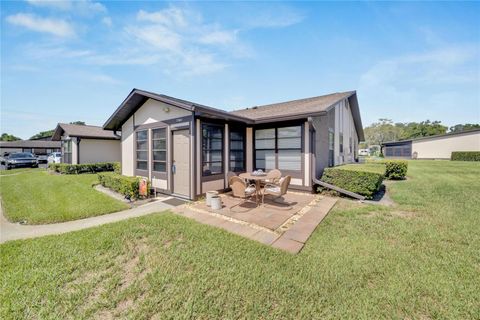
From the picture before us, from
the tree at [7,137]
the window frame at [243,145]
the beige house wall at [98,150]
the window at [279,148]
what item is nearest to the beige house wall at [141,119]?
the window frame at [243,145]

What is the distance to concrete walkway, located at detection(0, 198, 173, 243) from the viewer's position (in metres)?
4.43

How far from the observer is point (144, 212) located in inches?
233

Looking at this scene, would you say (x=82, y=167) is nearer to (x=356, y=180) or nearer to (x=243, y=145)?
(x=243, y=145)

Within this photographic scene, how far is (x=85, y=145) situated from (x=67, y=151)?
236cm

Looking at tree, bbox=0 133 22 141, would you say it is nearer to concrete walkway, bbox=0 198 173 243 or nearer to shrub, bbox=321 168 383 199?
concrete walkway, bbox=0 198 173 243

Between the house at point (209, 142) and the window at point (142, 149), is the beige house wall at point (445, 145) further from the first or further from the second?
the window at point (142, 149)

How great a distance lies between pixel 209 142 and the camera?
7.62m

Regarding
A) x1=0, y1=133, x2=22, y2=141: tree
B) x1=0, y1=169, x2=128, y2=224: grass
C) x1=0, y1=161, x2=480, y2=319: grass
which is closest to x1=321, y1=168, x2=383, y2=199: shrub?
x1=0, y1=161, x2=480, y2=319: grass

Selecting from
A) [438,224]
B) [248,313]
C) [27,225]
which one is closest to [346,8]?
[438,224]

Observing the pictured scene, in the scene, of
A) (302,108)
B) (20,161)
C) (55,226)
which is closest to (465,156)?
(302,108)

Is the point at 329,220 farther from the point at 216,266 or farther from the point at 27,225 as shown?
the point at 27,225

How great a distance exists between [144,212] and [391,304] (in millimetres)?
5868

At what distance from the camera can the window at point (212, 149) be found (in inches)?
292

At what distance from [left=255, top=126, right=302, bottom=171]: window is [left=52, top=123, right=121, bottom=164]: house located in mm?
12170
